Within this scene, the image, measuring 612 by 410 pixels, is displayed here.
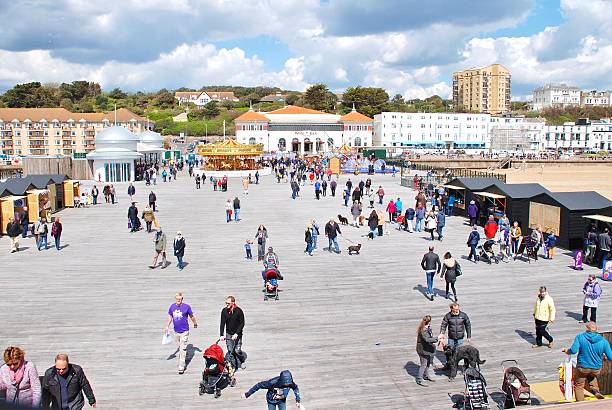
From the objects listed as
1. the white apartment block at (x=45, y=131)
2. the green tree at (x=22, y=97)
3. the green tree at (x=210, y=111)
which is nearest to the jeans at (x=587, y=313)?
the white apartment block at (x=45, y=131)

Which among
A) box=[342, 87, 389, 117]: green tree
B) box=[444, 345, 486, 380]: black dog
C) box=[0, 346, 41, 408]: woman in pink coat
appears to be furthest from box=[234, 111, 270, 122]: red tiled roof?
box=[0, 346, 41, 408]: woman in pink coat

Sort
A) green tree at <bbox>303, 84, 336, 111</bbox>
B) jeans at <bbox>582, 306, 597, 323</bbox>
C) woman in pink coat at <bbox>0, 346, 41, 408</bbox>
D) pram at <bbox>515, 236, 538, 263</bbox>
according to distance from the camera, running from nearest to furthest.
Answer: woman in pink coat at <bbox>0, 346, 41, 408</bbox> → jeans at <bbox>582, 306, 597, 323</bbox> → pram at <bbox>515, 236, 538, 263</bbox> → green tree at <bbox>303, 84, 336, 111</bbox>

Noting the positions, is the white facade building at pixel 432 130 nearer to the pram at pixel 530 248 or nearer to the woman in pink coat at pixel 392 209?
the woman in pink coat at pixel 392 209

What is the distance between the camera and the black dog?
8250mm

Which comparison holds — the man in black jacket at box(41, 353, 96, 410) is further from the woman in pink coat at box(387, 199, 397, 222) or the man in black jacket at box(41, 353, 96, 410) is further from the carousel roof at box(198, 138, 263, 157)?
the carousel roof at box(198, 138, 263, 157)

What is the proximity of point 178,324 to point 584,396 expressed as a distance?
5930 mm

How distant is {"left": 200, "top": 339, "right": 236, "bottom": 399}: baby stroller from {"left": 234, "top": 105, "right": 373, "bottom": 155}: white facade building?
3484 inches

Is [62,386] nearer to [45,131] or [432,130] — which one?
[45,131]

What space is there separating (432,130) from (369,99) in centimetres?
1844

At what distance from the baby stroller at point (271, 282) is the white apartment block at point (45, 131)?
275 ft

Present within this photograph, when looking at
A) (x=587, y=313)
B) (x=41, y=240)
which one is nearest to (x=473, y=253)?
(x=587, y=313)

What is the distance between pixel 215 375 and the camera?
322 inches

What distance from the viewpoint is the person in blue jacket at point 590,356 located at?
7531 mm

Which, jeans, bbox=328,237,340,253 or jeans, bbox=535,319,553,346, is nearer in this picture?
jeans, bbox=535,319,553,346
